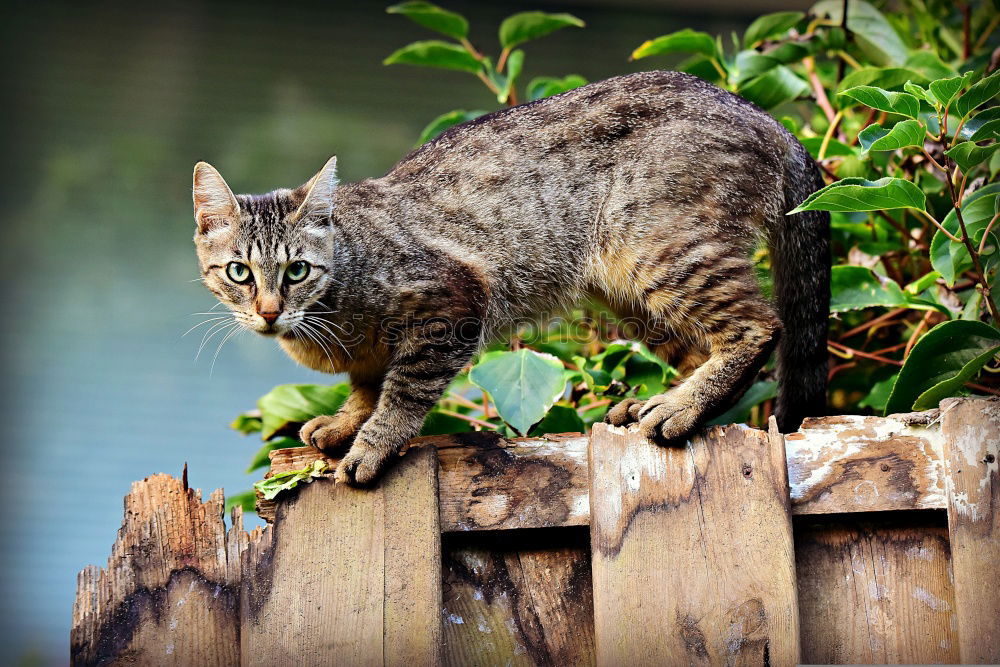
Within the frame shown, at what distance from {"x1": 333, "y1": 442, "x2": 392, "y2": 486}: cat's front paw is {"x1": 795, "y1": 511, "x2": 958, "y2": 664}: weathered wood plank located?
0.89 metres

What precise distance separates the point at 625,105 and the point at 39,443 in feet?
11.1

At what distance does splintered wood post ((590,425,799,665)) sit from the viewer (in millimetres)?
1837

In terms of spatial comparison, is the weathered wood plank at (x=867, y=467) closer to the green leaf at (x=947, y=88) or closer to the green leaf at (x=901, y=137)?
the green leaf at (x=901, y=137)

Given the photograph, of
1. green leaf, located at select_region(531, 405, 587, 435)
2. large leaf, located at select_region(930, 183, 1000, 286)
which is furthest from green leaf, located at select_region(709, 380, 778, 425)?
large leaf, located at select_region(930, 183, 1000, 286)

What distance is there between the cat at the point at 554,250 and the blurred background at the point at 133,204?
202 cm

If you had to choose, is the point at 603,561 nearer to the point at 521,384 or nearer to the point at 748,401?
the point at 521,384

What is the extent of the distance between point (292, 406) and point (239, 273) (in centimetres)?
44

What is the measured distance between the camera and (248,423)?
311 cm

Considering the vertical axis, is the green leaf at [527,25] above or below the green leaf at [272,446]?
above

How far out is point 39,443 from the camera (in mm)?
4645

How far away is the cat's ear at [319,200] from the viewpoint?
2674mm

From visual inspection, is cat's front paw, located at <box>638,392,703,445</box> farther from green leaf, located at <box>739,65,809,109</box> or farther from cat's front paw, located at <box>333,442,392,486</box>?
green leaf, located at <box>739,65,809,109</box>

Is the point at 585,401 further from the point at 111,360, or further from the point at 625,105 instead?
the point at 111,360

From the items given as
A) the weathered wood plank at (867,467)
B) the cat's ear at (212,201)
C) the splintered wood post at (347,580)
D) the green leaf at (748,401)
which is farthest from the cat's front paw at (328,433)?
the weathered wood plank at (867,467)
